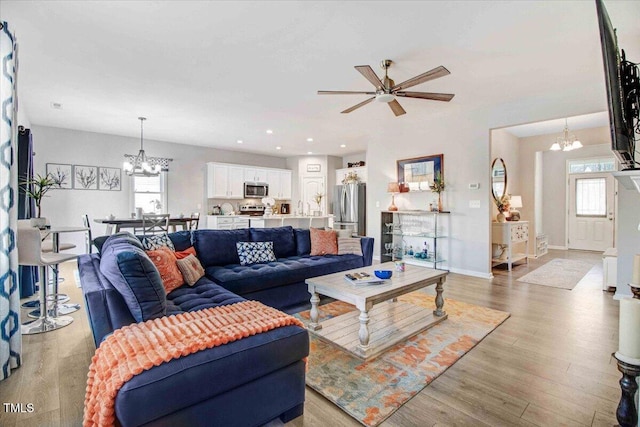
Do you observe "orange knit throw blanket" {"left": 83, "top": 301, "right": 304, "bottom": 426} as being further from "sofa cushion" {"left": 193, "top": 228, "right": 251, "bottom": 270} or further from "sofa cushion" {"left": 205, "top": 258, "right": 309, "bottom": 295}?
"sofa cushion" {"left": 193, "top": 228, "right": 251, "bottom": 270}

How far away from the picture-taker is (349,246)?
4.29m

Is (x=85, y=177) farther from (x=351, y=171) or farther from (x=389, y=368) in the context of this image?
(x=389, y=368)

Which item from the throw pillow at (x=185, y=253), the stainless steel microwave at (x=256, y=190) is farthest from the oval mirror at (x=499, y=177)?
the throw pillow at (x=185, y=253)

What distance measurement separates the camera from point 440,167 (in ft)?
18.0

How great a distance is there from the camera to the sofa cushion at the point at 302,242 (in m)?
4.30

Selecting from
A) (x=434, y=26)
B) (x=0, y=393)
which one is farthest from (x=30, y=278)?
(x=434, y=26)

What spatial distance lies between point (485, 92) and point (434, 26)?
80.4 inches

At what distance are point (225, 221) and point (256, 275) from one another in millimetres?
4667

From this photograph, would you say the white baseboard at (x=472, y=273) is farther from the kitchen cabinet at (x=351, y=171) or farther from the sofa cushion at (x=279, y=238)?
the kitchen cabinet at (x=351, y=171)

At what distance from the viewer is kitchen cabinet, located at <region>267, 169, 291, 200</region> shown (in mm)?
8617

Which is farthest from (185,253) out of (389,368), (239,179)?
(239,179)

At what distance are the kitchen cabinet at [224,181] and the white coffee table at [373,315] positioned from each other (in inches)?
214

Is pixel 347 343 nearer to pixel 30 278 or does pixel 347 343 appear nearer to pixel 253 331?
pixel 253 331

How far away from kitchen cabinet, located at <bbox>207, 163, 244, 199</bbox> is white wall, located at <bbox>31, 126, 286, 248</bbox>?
0.31 meters
